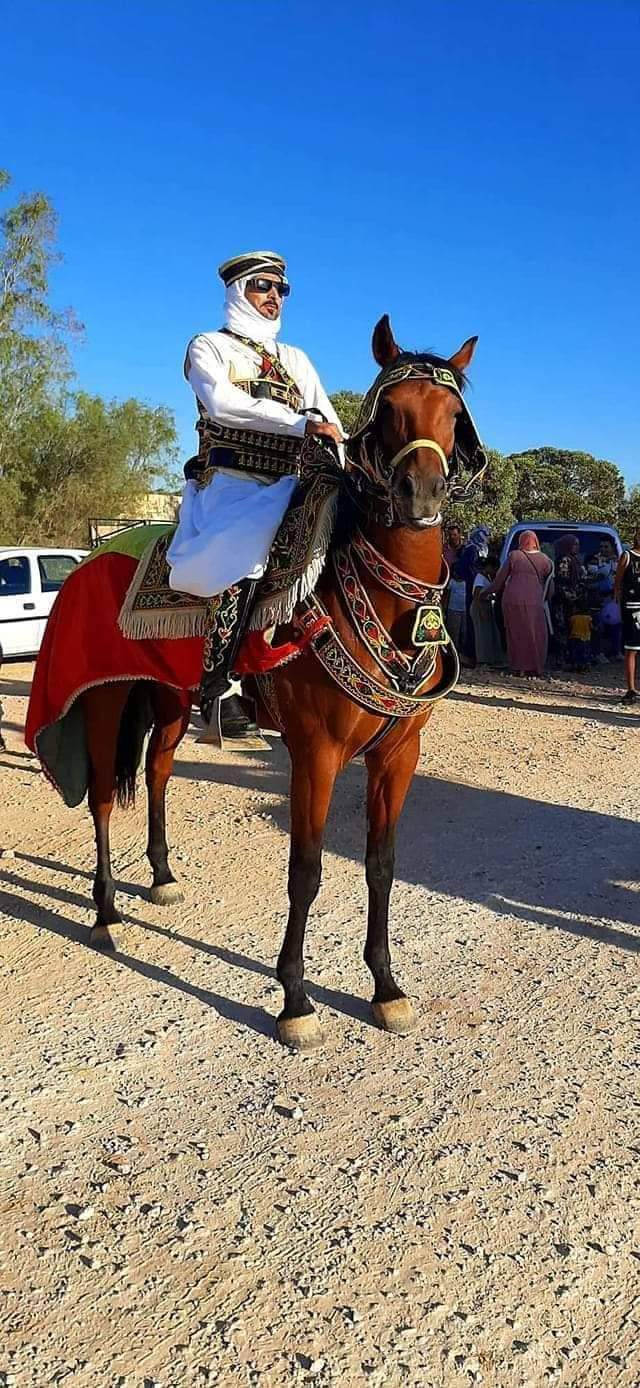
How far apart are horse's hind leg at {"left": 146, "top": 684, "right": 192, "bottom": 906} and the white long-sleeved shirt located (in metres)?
1.75

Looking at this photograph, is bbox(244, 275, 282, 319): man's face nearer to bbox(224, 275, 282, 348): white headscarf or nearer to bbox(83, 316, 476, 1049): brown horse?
bbox(224, 275, 282, 348): white headscarf

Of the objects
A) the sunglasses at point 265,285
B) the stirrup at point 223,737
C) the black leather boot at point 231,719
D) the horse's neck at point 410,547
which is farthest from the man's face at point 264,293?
the black leather boot at point 231,719

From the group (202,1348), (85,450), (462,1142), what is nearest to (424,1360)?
(202,1348)

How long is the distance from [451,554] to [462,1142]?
1301cm

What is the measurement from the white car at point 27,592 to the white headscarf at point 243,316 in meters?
10.6

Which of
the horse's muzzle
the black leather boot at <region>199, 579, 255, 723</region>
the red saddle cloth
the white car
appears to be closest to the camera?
the horse's muzzle

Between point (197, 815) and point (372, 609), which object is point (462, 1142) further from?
point (197, 815)

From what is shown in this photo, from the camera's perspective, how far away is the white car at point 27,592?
14.2 metres

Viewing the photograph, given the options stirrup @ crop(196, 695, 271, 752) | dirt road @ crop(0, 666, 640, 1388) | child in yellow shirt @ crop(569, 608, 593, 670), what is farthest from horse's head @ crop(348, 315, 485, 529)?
child in yellow shirt @ crop(569, 608, 593, 670)

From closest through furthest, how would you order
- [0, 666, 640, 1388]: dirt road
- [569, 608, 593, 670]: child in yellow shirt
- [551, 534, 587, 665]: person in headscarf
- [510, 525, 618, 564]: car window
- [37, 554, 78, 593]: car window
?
[0, 666, 640, 1388]: dirt road < [569, 608, 593, 670]: child in yellow shirt < [551, 534, 587, 665]: person in headscarf < [37, 554, 78, 593]: car window < [510, 525, 618, 564]: car window

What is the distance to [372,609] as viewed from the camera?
3379 mm

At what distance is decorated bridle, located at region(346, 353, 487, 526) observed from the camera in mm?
3037

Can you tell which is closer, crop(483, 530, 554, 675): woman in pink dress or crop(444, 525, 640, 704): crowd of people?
crop(483, 530, 554, 675): woman in pink dress

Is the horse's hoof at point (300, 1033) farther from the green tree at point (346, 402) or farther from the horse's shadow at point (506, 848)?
the green tree at point (346, 402)
